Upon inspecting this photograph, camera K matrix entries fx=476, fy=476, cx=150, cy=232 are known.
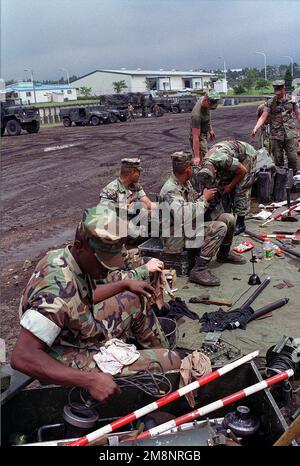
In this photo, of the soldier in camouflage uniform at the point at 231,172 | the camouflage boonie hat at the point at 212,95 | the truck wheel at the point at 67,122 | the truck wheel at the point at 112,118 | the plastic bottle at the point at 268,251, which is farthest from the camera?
the truck wheel at the point at 112,118

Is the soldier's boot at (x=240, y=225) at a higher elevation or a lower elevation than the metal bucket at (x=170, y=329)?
higher

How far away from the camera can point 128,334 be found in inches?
136

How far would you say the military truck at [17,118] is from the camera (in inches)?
1016

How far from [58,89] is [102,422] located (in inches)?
3504

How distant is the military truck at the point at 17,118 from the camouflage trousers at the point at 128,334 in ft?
79.0

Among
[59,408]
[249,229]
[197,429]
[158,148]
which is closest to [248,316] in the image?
[197,429]

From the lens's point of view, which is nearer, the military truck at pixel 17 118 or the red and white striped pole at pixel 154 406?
the red and white striped pole at pixel 154 406

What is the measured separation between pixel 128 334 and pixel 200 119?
514 centimetres

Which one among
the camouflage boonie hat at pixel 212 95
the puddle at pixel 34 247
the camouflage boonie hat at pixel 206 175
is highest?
the camouflage boonie hat at pixel 212 95

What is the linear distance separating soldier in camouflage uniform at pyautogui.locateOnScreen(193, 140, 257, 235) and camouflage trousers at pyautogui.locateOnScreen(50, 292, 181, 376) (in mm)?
2422

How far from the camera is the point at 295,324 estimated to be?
4141mm

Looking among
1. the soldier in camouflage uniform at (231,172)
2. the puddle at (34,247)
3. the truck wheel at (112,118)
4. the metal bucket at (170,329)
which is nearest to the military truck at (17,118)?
the truck wheel at (112,118)

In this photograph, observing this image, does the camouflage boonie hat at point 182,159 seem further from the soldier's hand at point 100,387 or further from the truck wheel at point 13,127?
the truck wheel at point 13,127

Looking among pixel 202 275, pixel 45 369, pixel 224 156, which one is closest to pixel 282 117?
pixel 224 156
